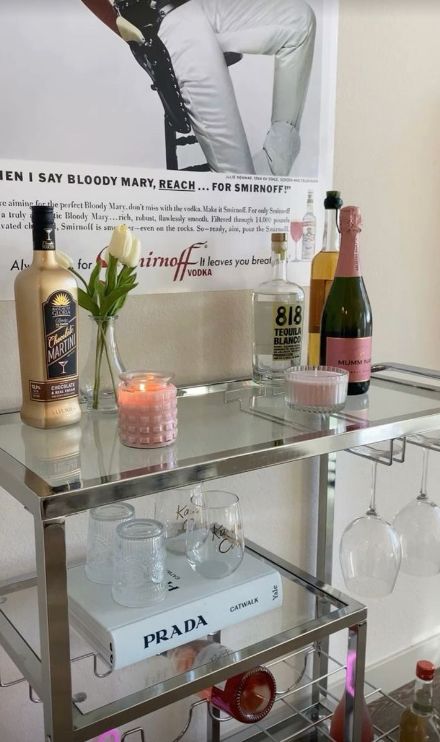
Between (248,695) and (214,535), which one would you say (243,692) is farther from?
(214,535)

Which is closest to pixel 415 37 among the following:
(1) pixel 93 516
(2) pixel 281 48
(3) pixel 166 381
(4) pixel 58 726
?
(2) pixel 281 48

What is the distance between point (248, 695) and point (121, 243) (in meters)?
0.71

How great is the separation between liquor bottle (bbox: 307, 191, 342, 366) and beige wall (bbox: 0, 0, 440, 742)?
0.12 metres

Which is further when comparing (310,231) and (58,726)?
(310,231)

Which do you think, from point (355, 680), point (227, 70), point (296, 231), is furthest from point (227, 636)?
point (227, 70)

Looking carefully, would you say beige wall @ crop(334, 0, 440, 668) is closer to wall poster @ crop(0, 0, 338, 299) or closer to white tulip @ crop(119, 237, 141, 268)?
wall poster @ crop(0, 0, 338, 299)

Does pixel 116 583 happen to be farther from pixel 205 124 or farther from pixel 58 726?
pixel 205 124

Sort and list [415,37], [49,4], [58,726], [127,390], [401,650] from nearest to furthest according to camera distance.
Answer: [58,726] → [127,390] → [49,4] → [415,37] → [401,650]

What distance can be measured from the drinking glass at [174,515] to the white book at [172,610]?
0.08 feet

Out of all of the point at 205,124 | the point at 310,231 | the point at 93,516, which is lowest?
the point at 93,516

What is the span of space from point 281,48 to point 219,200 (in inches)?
11.8

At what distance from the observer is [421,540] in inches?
50.3

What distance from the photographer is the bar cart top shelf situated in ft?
2.47

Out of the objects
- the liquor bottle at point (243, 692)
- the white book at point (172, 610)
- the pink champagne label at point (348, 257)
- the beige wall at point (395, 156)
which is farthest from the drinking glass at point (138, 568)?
the beige wall at point (395, 156)
